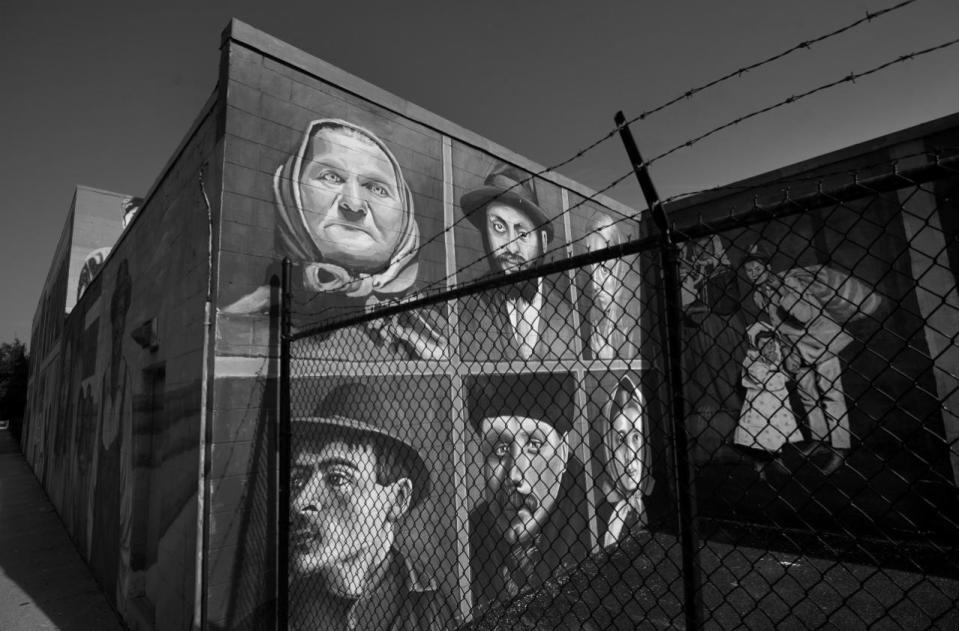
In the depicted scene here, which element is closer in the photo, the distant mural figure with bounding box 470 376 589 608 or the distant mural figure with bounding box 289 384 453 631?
the distant mural figure with bounding box 289 384 453 631

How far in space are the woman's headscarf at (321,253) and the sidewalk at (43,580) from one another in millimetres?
3985

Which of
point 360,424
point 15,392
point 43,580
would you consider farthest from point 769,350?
point 15,392

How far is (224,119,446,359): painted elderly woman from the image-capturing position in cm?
396

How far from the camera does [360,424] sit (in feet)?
13.7

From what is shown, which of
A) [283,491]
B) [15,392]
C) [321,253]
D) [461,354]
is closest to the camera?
[283,491]

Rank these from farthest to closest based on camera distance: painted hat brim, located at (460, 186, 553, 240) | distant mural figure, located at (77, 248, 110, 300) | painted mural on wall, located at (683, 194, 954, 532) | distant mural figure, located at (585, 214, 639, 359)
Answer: distant mural figure, located at (77, 248, 110, 300)
distant mural figure, located at (585, 214, 639, 359)
painted mural on wall, located at (683, 194, 954, 532)
painted hat brim, located at (460, 186, 553, 240)

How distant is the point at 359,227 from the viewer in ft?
14.3

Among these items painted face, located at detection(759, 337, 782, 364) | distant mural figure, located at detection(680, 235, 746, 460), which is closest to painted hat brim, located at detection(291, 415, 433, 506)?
distant mural figure, located at detection(680, 235, 746, 460)

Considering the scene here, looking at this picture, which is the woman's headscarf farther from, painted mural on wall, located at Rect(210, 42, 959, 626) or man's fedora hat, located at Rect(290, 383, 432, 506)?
man's fedora hat, located at Rect(290, 383, 432, 506)

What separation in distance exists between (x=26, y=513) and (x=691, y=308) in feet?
42.6

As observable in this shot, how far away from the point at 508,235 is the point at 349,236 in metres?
2.55

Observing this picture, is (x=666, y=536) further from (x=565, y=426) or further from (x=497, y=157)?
(x=497, y=157)

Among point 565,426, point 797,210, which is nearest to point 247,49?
point 797,210

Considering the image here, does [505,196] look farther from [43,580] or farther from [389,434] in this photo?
[43,580]
